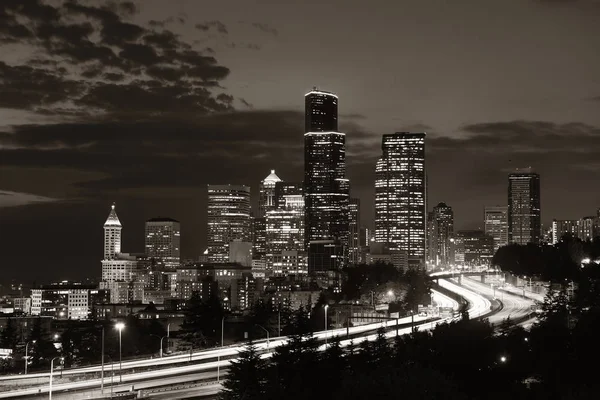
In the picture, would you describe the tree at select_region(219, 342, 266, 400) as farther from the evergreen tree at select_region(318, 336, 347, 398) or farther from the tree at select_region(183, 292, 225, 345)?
the tree at select_region(183, 292, 225, 345)

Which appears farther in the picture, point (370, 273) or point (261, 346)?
point (370, 273)

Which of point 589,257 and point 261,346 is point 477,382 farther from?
point 589,257

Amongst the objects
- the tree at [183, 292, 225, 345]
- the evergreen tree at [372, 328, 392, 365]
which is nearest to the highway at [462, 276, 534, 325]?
the evergreen tree at [372, 328, 392, 365]

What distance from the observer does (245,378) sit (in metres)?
54.0

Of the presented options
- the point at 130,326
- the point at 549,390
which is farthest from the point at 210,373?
the point at 130,326

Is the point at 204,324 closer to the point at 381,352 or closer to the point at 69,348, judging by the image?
the point at 69,348

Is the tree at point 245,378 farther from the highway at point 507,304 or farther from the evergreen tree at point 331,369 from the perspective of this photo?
the highway at point 507,304

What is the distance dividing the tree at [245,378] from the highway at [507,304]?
4560cm

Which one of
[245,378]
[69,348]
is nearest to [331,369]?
[245,378]

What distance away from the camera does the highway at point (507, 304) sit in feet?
335

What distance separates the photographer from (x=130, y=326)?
122m

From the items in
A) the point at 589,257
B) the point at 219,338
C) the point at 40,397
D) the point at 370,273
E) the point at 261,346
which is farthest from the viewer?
the point at 370,273

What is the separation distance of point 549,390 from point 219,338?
61.5 metres

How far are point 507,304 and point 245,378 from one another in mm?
71562
